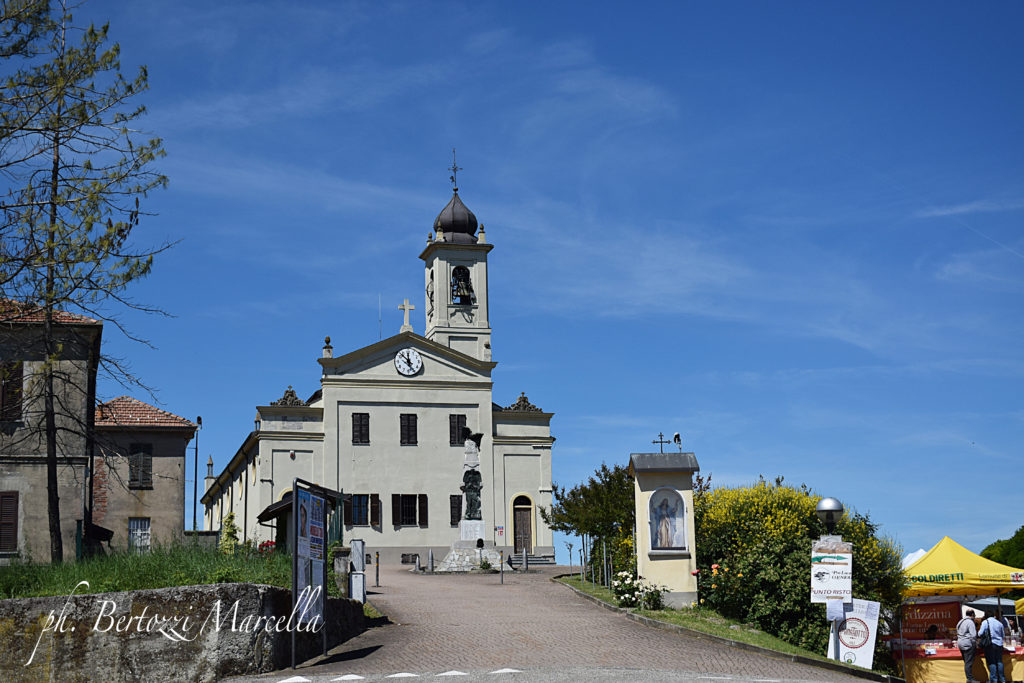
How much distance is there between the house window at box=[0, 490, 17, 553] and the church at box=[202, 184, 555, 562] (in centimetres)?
1954

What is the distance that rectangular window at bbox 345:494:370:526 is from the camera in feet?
152

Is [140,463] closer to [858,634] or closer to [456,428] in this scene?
[456,428]

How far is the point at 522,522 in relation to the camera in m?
48.6

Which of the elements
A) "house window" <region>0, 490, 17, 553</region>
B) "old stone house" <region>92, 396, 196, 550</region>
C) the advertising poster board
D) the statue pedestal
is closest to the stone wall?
"house window" <region>0, 490, 17, 553</region>

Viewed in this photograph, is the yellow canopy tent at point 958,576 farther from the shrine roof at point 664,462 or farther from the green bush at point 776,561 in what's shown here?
the shrine roof at point 664,462

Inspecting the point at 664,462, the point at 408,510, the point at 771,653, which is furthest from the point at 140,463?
the point at 771,653

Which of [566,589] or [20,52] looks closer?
[20,52]

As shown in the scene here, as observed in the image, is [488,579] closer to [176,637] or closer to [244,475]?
[176,637]

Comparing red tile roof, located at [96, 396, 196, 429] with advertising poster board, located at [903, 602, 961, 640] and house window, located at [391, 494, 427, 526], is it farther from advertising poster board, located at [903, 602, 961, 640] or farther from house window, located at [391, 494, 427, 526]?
advertising poster board, located at [903, 602, 961, 640]

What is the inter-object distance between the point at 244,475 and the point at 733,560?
35.8 meters

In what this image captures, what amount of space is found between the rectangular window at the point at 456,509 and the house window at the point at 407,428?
295 cm

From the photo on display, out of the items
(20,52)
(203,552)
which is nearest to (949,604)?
(203,552)

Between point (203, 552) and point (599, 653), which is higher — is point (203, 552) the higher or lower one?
the higher one

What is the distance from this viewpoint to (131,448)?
129 ft
